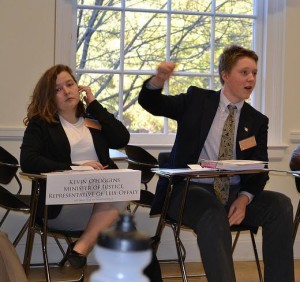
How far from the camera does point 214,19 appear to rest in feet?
14.0

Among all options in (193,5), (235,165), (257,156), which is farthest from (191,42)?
(235,165)

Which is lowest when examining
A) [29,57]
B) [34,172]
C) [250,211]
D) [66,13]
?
[250,211]

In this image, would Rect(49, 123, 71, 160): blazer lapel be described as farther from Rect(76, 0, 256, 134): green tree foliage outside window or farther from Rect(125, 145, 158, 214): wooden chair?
Rect(76, 0, 256, 134): green tree foliage outside window

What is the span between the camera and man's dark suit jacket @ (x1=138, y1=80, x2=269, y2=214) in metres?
2.89

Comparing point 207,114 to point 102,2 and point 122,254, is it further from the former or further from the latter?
point 122,254

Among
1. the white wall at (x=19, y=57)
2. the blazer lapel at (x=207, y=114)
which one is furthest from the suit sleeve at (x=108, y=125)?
the white wall at (x=19, y=57)

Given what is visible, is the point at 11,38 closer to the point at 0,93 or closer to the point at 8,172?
the point at 0,93

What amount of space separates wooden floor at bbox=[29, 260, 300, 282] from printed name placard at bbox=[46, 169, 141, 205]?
1227 millimetres

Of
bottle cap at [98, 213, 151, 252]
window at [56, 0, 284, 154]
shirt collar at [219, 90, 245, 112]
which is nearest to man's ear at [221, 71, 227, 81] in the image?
shirt collar at [219, 90, 245, 112]

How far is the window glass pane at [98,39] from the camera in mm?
4090

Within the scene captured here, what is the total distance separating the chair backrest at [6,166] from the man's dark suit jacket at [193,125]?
905 millimetres

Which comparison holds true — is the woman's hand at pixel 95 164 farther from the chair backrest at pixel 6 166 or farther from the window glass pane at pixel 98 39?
the window glass pane at pixel 98 39

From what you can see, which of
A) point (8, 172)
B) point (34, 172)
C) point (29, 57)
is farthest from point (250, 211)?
point (29, 57)

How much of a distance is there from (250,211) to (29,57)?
1809 mm
